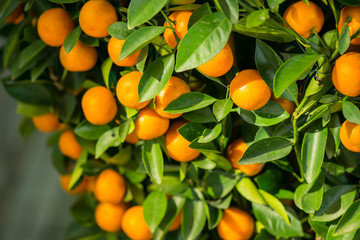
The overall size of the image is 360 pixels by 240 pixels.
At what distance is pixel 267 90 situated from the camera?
0.57 metres

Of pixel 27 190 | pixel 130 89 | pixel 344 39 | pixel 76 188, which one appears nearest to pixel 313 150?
pixel 344 39

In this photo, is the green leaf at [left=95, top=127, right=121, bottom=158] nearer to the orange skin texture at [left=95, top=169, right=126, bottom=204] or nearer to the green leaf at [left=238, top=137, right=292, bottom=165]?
the orange skin texture at [left=95, top=169, right=126, bottom=204]

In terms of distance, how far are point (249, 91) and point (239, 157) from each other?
15 centimetres

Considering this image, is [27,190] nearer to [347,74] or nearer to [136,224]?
[136,224]

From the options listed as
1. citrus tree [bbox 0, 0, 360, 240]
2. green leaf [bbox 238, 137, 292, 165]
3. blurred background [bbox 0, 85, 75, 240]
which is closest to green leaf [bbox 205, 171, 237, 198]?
citrus tree [bbox 0, 0, 360, 240]

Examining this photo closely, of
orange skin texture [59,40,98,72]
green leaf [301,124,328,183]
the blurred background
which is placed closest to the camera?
green leaf [301,124,328,183]

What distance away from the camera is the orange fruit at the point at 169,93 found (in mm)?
602

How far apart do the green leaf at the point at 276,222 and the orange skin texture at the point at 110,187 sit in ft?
0.77

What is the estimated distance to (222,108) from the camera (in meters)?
0.59

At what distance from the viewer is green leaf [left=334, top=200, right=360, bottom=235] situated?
0.58 m

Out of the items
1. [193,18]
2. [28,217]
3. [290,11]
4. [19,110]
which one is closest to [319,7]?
[290,11]

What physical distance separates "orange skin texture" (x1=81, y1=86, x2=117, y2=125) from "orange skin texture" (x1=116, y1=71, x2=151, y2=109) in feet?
0.23

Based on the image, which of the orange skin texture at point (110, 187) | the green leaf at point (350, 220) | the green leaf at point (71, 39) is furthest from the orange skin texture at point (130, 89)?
the green leaf at point (350, 220)

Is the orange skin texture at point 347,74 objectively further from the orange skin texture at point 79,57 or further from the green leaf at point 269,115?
the orange skin texture at point 79,57
